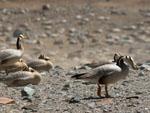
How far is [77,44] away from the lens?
25438 millimetres

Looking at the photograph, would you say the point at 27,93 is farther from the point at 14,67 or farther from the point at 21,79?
the point at 14,67

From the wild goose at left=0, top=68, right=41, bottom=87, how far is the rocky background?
0.11m

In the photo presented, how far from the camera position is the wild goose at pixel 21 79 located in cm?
1217

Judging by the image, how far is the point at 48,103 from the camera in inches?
423

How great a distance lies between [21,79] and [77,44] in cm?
1326

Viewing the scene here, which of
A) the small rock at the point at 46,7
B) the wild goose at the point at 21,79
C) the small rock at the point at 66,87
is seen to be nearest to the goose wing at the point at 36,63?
the wild goose at the point at 21,79

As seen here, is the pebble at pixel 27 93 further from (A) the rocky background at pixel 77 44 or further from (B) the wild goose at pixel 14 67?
(B) the wild goose at pixel 14 67

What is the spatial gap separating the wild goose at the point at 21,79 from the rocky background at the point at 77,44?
0.11m

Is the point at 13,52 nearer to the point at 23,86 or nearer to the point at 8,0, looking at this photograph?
the point at 23,86

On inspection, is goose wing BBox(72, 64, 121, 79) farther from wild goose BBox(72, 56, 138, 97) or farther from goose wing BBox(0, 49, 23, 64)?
goose wing BBox(0, 49, 23, 64)

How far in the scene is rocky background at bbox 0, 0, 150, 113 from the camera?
10.6 meters

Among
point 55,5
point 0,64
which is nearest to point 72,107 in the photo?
point 0,64

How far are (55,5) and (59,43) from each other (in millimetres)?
7107

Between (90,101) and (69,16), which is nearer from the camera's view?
(90,101)
